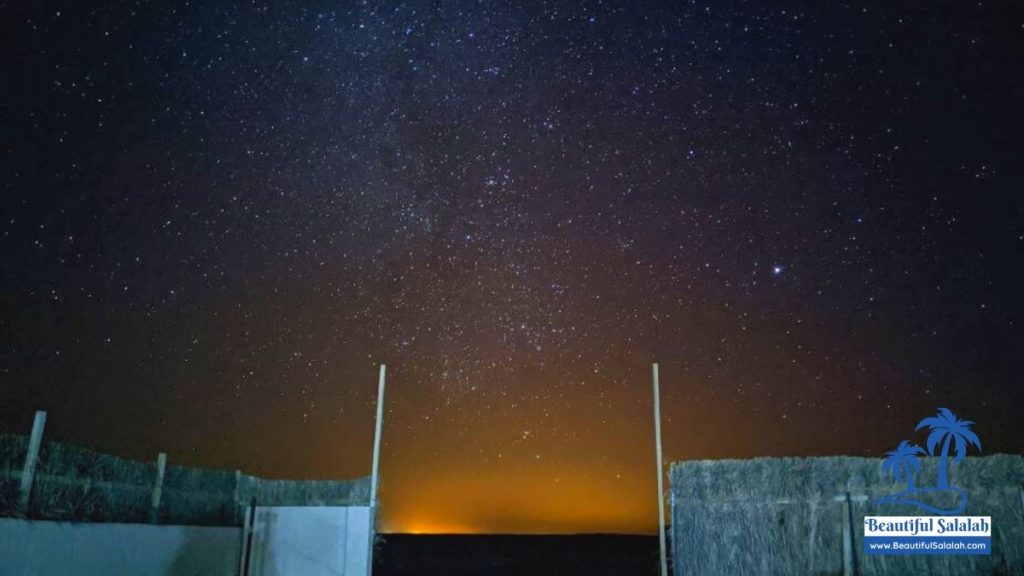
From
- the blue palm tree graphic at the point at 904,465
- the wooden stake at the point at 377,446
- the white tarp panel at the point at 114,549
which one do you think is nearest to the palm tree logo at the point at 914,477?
the blue palm tree graphic at the point at 904,465

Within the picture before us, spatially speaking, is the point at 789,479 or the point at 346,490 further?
the point at 346,490

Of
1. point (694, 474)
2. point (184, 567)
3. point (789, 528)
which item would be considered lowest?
point (184, 567)

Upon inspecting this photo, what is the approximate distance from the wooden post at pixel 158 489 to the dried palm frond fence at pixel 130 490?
0.04 feet

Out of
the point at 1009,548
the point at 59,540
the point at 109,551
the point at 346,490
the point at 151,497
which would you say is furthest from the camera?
the point at 346,490

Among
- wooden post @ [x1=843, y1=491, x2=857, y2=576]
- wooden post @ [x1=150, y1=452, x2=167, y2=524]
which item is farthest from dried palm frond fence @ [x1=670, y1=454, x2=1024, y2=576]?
wooden post @ [x1=150, y1=452, x2=167, y2=524]

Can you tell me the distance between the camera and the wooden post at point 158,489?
11.3 m

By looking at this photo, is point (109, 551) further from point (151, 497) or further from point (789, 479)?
point (789, 479)

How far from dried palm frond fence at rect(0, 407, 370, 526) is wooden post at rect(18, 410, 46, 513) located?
11 millimetres

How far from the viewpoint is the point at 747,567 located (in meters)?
10.7

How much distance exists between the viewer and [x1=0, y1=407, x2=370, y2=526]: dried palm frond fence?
8.70 meters

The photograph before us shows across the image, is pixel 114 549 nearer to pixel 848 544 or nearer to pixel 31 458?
pixel 31 458

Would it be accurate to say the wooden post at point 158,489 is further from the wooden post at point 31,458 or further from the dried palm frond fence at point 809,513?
the dried palm frond fence at point 809,513

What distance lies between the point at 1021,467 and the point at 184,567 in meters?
10.7

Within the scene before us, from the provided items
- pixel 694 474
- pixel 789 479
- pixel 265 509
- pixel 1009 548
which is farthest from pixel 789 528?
pixel 265 509
